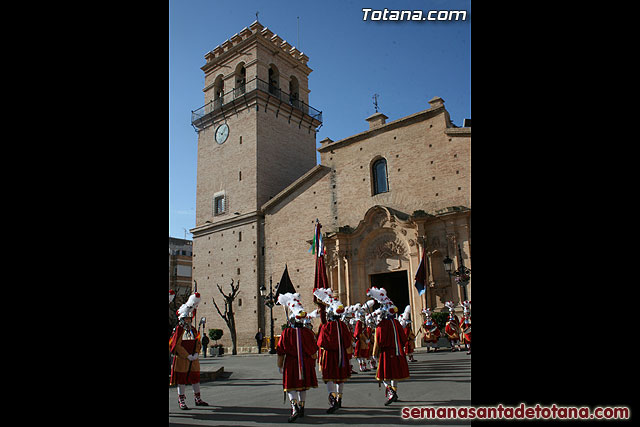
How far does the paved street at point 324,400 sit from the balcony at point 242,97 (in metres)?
22.6

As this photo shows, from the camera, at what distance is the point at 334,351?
8.47 m

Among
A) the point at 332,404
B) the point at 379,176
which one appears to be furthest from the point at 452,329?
the point at 332,404

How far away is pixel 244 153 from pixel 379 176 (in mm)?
9976

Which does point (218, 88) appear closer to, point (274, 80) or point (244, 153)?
point (274, 80)

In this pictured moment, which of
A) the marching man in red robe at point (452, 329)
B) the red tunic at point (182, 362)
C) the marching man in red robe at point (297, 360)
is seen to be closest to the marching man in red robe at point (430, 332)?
the marching man in red robe at point (452, 329)

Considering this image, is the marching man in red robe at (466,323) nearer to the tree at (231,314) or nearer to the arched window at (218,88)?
the tree at (231,314)

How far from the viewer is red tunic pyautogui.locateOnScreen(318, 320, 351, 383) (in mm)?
8156

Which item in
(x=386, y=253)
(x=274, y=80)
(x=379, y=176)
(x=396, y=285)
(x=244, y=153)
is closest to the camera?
(x=386, y=253)

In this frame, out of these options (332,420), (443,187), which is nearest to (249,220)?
(443,187)

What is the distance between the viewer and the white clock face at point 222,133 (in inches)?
1278

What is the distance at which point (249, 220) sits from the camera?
29.6m

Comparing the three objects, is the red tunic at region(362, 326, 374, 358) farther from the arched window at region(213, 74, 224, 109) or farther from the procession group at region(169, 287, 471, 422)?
the arched window at region(213, 74, 224, 109)
